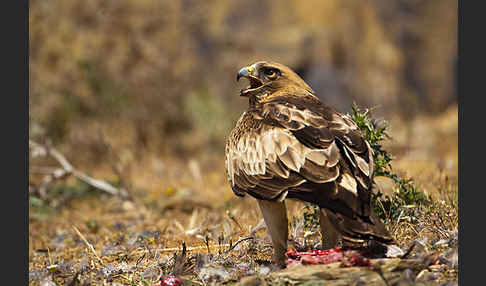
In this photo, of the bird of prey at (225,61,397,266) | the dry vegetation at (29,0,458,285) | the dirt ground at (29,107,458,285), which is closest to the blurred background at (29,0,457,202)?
the dry vegetation at (29,0,458,285)

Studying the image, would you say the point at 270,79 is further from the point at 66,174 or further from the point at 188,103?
the point at 188,103

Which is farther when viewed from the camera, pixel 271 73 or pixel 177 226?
pixel 177 226

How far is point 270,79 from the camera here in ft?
14.9

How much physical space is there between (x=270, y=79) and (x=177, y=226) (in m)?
2.43

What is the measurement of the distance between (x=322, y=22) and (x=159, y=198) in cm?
616

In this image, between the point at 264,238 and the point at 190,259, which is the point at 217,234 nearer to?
the point at 264,238

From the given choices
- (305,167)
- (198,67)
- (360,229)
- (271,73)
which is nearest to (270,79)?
(271,73)

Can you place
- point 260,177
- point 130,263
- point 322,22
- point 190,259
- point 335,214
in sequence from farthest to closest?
point 322,22
point 130,263
point 190,259
point 260,177
point 335,214

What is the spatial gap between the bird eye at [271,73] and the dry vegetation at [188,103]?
1.29m

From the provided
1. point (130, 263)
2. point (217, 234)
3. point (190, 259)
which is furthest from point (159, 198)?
point (190, 259)

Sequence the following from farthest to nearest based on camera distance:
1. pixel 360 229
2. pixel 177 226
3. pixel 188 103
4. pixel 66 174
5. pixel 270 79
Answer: pixel 188 103 < pixel 66 174 < pixel 177 226 < pixel 270 79 < pixel 360 229

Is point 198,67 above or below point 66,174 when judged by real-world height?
above

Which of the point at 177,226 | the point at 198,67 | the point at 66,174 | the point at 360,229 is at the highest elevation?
the point at 198,67

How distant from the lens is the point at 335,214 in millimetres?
3420
